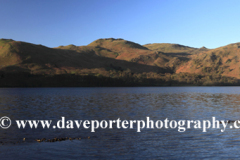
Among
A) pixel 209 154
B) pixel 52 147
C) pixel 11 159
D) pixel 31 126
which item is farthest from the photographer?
pixel 31 126

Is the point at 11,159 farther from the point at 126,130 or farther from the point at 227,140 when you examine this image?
the point at 227,140

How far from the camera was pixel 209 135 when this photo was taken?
29250mm

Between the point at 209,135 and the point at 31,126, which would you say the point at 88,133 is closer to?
the point at 31,126

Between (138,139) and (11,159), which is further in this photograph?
(138,139)

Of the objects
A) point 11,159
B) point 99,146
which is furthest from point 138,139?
point 11,159

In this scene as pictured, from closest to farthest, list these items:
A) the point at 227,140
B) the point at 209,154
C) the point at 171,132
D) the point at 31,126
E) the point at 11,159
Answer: the point at 11,159, the point at 209,154, the point at 227,140, the point at 171,132, the point at 31,126

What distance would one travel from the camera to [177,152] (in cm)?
2192

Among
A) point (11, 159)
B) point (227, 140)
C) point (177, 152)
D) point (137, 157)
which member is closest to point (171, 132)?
point (227, 140)

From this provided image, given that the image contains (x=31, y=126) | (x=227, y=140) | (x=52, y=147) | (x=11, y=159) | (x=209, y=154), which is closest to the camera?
(x=11, y=159)

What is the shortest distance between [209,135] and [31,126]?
2378 centimetres

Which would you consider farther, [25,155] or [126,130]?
[126,130]

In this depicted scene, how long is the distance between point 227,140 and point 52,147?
18115 millimetres

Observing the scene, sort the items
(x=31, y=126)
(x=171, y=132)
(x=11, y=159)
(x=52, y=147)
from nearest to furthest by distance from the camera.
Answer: (x=11, y=159) → (x=52, y=147) → (x=171, y=132) → (x=31, y=126)

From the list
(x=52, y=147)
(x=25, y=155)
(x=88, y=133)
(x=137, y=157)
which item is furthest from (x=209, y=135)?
(x=25, y=155)
